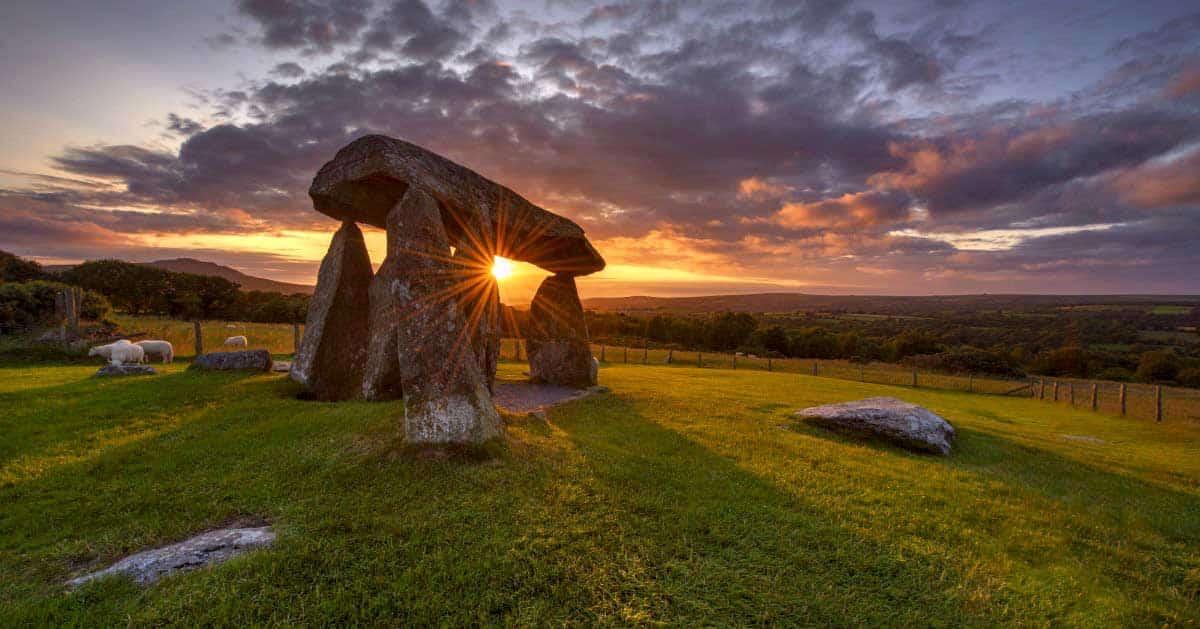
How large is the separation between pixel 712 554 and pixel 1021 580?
146 inches

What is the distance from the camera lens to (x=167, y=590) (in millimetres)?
4047

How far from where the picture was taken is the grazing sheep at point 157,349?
66.1ft

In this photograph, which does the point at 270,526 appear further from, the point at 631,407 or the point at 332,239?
the point at 631,407

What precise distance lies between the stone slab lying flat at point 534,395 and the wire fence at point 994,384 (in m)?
9.04

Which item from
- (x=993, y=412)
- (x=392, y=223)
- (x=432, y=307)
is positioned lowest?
(x=993, y=412)

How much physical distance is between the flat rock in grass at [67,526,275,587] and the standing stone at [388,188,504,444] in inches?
99.0

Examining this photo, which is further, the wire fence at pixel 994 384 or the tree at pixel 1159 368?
the tree at pixel 1159 368

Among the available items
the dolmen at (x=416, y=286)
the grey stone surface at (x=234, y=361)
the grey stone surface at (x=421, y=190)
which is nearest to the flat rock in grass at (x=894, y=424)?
the dolmen at (x=416, y=286)

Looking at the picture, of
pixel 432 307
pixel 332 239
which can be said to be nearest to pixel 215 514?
pixel 432 307

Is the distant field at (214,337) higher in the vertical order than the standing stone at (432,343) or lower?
lower

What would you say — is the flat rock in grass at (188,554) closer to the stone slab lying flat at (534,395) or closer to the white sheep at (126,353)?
the stone slab lying flat at (534,395)

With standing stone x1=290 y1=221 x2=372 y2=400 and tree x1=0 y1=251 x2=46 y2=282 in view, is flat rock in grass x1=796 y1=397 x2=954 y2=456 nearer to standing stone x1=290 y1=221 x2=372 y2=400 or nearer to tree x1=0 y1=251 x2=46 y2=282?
standing stone x1=290 y1=221 x2=372 y2=400

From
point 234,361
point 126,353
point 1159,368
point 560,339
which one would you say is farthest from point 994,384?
point 126,353

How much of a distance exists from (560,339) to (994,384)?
33.1 meters
